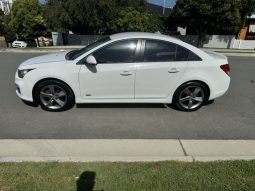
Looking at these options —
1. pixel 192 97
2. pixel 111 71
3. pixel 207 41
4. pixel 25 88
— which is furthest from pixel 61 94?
pixel 207 41

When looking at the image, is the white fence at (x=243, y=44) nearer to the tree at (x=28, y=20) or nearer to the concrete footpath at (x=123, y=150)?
the tree at (x=28, y=20)

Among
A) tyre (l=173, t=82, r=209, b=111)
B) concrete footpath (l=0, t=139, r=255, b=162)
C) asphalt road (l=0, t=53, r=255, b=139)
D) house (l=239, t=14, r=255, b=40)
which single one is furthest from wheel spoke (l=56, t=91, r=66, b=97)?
house (l=239, t=14, r=255, b=40)

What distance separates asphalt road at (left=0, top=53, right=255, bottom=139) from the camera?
17.0 feet

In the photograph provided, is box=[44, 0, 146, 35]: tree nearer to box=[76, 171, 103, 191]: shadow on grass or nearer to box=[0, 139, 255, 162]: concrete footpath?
box=[0, 139, 255, 162]: concrete footpath

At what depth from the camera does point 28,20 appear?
3444cm

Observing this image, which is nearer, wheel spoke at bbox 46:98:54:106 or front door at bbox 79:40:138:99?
front door at bbox 79:40:138:99

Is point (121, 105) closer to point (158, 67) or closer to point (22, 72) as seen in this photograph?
point (158, 67)

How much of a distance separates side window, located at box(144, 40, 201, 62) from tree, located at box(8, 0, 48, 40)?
31.7 m

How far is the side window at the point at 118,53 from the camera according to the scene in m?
5.80

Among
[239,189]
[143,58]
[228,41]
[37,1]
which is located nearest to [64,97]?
[143,58]

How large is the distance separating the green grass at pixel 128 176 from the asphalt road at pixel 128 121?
1.09 m

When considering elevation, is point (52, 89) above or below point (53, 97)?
above

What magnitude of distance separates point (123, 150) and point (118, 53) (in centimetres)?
211

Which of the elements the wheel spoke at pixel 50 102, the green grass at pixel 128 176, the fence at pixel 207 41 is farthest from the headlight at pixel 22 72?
the fence at pixel 207 41
